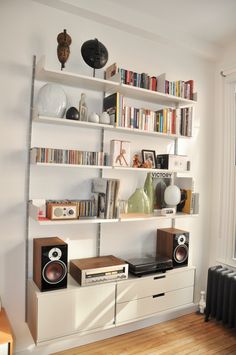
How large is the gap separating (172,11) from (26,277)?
237cm

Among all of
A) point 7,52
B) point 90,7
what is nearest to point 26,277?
point 7,52

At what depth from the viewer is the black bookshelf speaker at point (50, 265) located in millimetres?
1847

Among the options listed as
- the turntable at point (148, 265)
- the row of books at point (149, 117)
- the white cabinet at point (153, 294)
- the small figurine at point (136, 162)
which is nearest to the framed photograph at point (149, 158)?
the small figurine at point (136, 162)

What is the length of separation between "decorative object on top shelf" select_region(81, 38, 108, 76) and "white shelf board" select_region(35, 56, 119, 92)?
0.42ft

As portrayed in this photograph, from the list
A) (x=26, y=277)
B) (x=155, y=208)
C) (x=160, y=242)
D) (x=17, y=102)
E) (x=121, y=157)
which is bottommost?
(x=26, y=277)

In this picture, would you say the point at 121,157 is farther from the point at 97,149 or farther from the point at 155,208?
the point at 155,208

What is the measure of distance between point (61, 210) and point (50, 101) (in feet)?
2.45

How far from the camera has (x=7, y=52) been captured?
195 cm

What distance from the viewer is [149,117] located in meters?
2.31

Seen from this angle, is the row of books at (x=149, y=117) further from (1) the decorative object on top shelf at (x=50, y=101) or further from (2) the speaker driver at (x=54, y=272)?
(2) the speaker driver at (x=54, y=272)

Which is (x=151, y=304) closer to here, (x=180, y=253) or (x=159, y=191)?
(x=180, y=253)

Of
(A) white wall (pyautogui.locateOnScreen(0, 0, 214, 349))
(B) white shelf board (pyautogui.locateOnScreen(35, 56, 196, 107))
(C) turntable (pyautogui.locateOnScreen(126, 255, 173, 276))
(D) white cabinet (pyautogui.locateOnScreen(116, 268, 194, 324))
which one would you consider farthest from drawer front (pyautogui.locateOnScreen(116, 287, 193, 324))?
(B) white shelf board (pyautogui.locateOnScreen(35, 56, 196, 107))

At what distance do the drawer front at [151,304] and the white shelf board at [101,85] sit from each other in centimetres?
165

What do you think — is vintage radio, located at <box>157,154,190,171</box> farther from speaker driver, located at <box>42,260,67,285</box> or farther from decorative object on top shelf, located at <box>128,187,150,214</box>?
speaker driver, located at <box>42,260,67,285</box>
